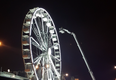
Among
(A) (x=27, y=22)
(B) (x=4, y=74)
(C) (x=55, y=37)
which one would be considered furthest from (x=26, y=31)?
(B) (x=4, y=74)

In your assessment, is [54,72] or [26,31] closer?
[26,31]

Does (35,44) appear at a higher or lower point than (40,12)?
lower

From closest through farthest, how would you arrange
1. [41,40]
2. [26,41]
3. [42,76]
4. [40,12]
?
[26,41]
[42,76]
[41,40]
[40,12]

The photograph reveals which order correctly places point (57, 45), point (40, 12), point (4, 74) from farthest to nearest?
point (4, 74) < point (57, 45) < point (40, 12)

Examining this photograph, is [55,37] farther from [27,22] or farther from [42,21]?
[27,22]

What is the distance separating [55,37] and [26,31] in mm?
6626

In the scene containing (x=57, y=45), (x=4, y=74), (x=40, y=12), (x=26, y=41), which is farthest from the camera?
(x=4, y=74)

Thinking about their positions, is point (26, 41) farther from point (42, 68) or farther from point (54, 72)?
point (54, 72)

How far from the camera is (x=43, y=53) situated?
63.6 ft

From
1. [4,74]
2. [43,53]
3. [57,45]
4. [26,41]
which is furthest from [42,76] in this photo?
[4,74]

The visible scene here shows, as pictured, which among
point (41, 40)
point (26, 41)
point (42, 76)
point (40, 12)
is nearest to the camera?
point (26, 41)

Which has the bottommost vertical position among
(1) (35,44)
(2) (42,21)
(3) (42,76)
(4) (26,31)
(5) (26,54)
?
(3) (42,76)

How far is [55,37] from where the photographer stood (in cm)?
2381

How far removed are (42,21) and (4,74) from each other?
33.8 ft
